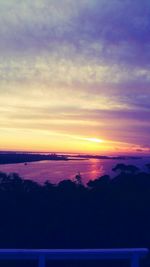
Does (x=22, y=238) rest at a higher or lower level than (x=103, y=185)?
lower

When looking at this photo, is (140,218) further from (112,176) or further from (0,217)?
(0,217)

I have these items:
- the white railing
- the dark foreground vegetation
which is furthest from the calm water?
the white railing

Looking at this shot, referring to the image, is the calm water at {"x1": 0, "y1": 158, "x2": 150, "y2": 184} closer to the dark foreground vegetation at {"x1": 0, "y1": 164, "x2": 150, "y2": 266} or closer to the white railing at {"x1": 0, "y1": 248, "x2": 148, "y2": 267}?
the dark foreground vegetation at {"x1": 0, "y1": 164, "x2": 150, "y2": 266}

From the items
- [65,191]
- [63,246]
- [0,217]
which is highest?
[65,191]

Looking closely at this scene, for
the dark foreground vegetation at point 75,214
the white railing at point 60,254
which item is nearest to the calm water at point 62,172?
the dark foreground vegetation at point 75,214

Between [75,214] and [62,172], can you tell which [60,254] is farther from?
[62,172]

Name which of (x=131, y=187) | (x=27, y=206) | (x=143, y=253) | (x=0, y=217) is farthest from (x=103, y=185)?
(x=143, y=253)

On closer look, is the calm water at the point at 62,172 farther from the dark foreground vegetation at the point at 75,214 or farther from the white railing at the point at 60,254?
the white railing at the point at 60,254

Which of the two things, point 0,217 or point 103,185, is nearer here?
point 0,217
